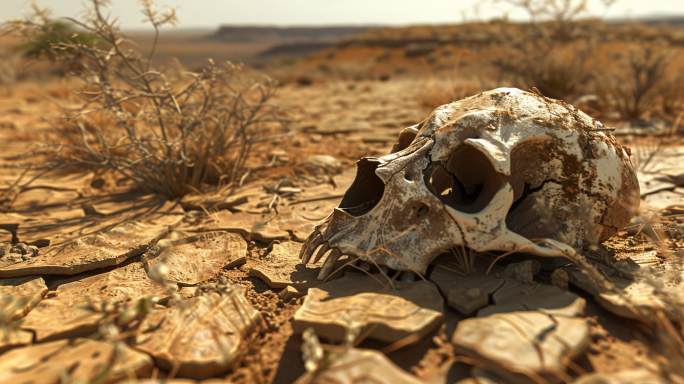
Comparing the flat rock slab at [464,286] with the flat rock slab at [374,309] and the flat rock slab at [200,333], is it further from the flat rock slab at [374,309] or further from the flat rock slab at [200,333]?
the flat rock slab at [200,333]

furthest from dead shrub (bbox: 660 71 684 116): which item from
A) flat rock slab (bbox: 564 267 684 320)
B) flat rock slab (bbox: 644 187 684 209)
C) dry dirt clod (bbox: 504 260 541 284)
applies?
dry dirt clod (bbox: 504 260 541 284)

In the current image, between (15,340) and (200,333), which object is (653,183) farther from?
(15,340)

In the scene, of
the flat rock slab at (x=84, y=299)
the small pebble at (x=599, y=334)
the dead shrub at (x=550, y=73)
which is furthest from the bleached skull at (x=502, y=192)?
the dead shrub at (x=550, y=73)

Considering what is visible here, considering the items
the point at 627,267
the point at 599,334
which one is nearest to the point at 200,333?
the point at 599,334

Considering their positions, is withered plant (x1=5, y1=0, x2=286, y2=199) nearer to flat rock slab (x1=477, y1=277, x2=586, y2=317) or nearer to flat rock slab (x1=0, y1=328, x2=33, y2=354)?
flat rock slab (x1=0, y1=328, x2=33, y2=354)

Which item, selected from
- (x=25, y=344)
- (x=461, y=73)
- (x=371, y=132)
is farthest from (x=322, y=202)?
(x=461, y=73)

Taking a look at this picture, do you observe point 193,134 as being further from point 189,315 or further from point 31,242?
point 189,315

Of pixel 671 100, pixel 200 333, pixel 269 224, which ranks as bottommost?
pixel 269 224

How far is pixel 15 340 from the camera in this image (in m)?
1.44

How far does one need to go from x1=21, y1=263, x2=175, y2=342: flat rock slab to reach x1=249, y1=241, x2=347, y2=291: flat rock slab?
0.44 m

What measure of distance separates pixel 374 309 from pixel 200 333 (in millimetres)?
606

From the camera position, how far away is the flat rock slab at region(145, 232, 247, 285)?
207 centimetres

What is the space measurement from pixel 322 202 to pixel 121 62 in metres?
1.67

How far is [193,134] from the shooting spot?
10.2ft
